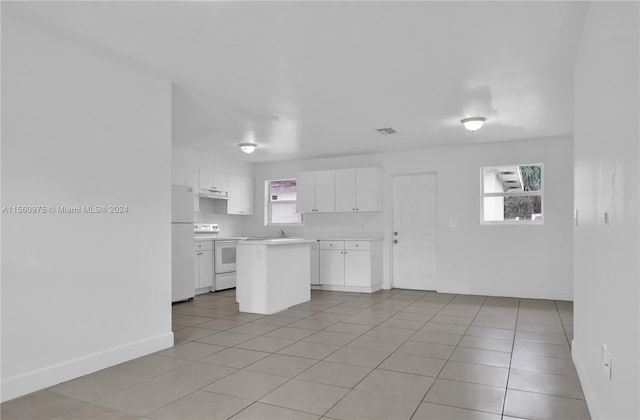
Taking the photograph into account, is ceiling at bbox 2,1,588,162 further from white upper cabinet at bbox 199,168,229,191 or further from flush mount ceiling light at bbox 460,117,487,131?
white upper cabinet at bbox 199,168,229,191

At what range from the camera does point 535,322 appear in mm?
5117

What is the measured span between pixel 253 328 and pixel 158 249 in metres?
1.52

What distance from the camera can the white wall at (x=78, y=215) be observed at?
289 centimetres

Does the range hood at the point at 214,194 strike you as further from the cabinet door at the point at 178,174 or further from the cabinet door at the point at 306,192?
the cabinet door at the point at 306,192

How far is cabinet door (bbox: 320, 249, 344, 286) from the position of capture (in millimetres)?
7652

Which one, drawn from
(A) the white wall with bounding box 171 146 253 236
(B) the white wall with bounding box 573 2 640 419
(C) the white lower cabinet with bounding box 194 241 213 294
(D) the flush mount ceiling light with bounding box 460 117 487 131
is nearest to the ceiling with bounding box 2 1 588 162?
(D) the flush mount ceiling light with bounding box 460 117 487 131

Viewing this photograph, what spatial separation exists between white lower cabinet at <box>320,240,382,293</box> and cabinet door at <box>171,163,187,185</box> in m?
2.62

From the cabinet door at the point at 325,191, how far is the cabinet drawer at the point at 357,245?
2.64 feet

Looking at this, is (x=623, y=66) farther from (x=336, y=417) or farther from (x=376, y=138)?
(x=376, y=138)

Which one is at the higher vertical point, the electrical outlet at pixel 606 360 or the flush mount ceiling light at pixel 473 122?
the flush mount ceiling light at pixel 473 122

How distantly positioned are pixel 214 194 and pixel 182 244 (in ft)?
5.30

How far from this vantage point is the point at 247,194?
29.5ft

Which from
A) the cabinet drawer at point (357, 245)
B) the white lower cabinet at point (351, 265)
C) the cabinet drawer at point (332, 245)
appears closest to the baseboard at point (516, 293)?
the white lower cabinet at point (351, 265)

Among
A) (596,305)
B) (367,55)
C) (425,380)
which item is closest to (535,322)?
(425,380)
